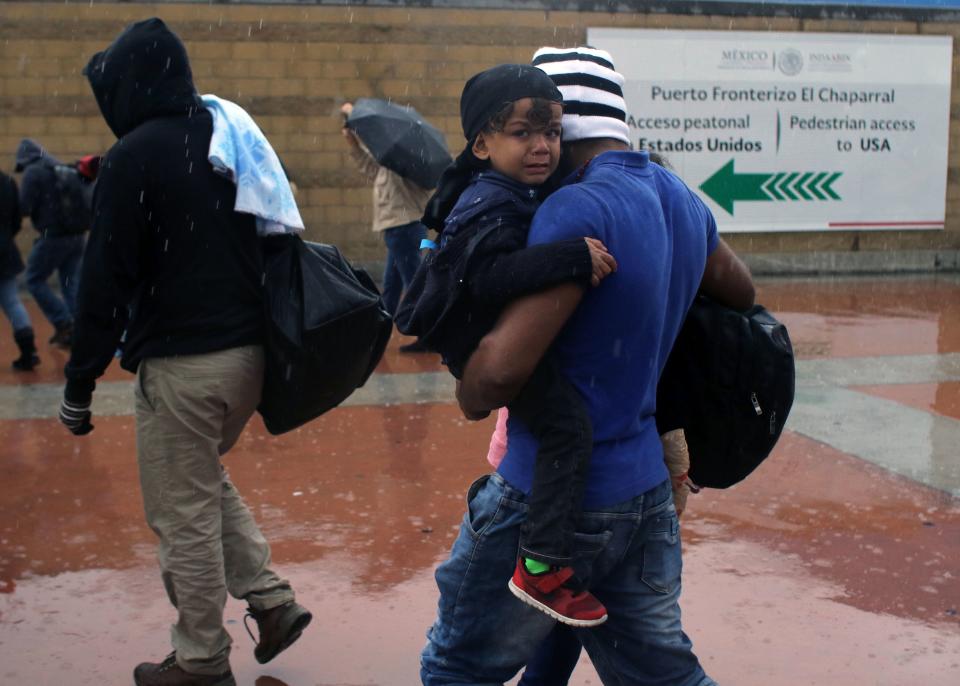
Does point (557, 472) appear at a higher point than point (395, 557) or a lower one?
higher

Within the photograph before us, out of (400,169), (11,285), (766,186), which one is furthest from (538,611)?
(766,186)

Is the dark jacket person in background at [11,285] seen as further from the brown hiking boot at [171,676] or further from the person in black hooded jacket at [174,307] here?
the brown hiking boot at [171,676]

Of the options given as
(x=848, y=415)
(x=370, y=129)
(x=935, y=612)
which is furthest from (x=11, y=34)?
(x=935, y=612)

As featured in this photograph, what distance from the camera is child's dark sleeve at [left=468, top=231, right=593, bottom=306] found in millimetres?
2178

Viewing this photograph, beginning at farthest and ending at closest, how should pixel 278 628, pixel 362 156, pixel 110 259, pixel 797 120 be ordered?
pixel 797 120 → pixel 362 156 → pixel 278 628 → pixel 110 259

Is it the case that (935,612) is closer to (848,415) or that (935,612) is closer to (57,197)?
(848,415)

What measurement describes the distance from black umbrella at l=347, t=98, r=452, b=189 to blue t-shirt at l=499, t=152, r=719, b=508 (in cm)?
687

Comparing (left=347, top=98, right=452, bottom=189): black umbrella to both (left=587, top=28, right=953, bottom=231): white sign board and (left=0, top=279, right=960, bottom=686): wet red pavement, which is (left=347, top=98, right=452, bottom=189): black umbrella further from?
(left=587, top=28, right=953, bottom=231): white sign board

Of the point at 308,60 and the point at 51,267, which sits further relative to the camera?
the point at 308,60

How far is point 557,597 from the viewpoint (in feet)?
7.46

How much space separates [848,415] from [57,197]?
6456 millimetres

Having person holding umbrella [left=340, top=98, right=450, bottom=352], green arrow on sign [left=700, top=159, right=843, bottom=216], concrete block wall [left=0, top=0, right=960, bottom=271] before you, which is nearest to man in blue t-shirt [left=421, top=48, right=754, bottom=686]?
person holding umbrella [left=340, top=98, right=450, bottom=352]

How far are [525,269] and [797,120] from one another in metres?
15.1

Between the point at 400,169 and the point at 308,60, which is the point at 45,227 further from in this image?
the point at 308,60
